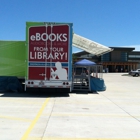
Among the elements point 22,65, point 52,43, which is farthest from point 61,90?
point 52,43

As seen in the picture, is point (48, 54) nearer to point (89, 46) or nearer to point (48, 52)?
point (48, 52)

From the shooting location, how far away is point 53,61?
13766 mm

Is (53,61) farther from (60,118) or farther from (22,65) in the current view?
(60,118)

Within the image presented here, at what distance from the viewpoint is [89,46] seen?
690 inches

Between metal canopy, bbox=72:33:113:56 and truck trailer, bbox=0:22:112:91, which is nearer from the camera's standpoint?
truck trailer, bbox=0:22:112:91

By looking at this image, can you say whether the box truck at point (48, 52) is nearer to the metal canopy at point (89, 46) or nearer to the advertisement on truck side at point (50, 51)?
the advertisement on truck side at point (50, 51)

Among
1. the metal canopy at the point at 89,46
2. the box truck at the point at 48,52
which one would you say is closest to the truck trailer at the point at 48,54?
the box truck at the point at 48,52

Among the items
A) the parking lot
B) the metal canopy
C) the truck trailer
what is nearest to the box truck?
the truck trailer

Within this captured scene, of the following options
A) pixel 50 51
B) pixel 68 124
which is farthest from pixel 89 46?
pixel 68 124

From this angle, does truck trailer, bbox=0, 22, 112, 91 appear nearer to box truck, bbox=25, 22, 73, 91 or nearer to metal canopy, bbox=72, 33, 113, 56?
box truck, bbox=25, 22, 73, 91

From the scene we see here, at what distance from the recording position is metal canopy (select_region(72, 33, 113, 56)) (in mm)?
17219

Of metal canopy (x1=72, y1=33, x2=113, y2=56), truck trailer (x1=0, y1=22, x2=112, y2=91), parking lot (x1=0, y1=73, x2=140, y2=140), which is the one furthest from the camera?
metal canopy (x1=72, y1=33, x2=113, y2=56)

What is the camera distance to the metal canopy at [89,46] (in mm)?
17219

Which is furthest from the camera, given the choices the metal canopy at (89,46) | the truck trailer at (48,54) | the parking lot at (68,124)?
the metal canopy at (89,46)
